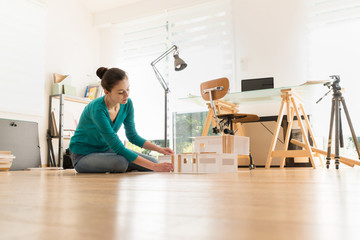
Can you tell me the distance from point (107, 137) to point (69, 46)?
12.5 feet

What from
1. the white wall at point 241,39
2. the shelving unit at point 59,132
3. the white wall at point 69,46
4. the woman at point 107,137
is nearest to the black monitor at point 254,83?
the white wall at point 241,39

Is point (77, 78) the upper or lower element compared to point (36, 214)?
upper

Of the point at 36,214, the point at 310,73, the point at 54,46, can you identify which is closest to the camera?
the point at 36,214

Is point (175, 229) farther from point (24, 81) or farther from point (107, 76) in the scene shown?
point (24, 81)

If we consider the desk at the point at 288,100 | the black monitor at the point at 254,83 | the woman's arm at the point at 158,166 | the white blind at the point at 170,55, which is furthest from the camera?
the white blind at the point at 170,55

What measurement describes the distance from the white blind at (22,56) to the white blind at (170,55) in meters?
1.39

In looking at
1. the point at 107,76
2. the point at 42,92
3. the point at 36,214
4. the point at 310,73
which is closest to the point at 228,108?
the point at 310,73

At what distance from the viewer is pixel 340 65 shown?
402 centimetres

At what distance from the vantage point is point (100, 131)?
6.34ft

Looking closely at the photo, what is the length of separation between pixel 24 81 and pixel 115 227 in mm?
4665

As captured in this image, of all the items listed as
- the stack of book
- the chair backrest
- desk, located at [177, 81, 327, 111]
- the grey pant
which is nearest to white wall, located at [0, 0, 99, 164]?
the stack of book

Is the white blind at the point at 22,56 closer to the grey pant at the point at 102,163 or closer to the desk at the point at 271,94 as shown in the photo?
the desk at the point at 271,94

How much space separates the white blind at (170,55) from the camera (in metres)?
4.76

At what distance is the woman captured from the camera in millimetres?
1913
